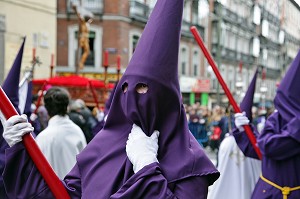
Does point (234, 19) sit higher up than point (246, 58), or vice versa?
point (234, 19)

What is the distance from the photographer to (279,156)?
430 centimetres

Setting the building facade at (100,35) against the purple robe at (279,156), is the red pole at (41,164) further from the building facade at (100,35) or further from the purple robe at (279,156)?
the building facade at (100,35)


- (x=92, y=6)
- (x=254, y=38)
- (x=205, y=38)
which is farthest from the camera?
(x=254, y=38)

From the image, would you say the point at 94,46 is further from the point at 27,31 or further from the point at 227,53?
the point at 227,53

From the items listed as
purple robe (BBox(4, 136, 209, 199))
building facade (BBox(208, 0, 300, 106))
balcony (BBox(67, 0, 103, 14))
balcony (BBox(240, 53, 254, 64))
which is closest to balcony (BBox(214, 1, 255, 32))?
building facade (BBox(208, 0, 300, 106))

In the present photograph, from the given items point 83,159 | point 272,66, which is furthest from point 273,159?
point 272,66

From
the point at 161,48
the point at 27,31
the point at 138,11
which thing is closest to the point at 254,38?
the point at 138,11

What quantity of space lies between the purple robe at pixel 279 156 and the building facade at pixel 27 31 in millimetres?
Answer: 11364

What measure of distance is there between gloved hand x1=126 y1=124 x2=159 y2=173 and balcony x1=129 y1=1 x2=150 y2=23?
23375mm

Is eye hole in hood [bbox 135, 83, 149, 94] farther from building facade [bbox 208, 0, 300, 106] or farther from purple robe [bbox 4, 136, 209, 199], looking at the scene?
building facade [bbox 208, 0, 300, 106]

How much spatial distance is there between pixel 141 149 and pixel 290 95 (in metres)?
2.27

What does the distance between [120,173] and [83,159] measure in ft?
0.86

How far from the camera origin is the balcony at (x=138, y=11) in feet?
84.7

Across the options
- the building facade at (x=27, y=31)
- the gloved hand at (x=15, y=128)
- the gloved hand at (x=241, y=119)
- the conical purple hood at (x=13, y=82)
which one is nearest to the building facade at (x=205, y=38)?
the gloved hand at (x=241, y=119)
